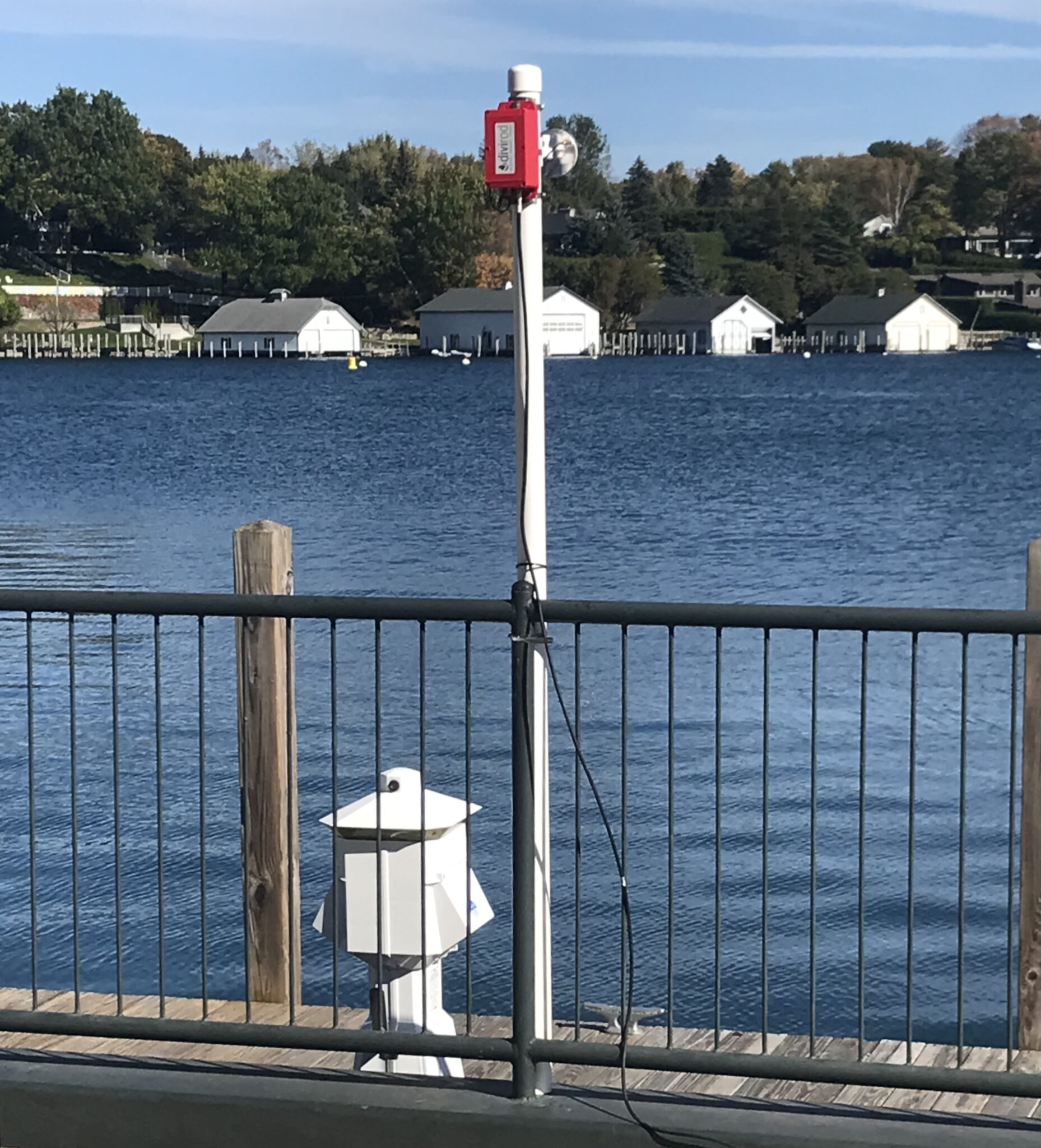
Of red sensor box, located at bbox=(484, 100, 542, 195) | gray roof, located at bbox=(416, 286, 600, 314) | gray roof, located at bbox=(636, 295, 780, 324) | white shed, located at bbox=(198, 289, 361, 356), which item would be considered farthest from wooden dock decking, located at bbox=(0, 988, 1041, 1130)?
gray roof, located at bbox=(636, 295, 780, 324)

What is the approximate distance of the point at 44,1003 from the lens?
283 inches

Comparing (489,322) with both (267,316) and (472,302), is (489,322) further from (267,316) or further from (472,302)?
(267,316)

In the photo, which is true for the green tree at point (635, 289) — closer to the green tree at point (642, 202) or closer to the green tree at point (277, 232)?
the green tree at point (642, 202)

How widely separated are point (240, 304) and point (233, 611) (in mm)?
182353

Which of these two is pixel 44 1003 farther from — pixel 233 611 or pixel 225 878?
pixel 225 878

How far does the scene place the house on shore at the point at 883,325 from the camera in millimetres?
185875

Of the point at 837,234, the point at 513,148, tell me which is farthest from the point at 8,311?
the point at 513,148

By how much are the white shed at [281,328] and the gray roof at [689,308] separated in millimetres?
29469

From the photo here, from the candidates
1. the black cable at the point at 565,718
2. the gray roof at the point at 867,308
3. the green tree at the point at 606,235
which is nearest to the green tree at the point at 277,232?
the green tree at the point at 606,235

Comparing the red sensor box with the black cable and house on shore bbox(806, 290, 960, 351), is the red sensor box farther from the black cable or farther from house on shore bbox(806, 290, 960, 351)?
house on shore bbox(806, 290, 960, 351)

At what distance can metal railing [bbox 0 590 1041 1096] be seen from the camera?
5.09 metres

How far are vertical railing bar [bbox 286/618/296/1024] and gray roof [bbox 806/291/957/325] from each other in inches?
7205

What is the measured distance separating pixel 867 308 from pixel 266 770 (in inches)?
7274

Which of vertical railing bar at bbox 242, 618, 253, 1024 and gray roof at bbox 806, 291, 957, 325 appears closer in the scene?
vertical railing bar at bbox 242, 618, 253, 1024
